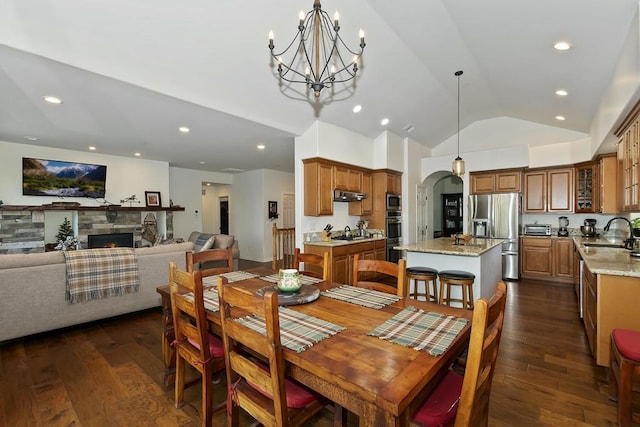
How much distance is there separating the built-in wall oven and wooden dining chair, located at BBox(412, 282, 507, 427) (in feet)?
15.3

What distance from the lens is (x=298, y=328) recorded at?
142 centimetres

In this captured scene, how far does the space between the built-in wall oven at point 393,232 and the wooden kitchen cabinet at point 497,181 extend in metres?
1.74

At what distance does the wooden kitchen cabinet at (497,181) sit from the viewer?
5953mm

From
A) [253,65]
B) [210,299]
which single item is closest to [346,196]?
[253,65]

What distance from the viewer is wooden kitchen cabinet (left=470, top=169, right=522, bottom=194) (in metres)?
5.95

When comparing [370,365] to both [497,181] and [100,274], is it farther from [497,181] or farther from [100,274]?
[497,181]

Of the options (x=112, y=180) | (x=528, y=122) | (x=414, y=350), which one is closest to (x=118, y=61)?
(x=414, y=350)

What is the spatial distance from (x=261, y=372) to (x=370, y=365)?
0.47 m

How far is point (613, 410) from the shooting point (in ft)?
6.57

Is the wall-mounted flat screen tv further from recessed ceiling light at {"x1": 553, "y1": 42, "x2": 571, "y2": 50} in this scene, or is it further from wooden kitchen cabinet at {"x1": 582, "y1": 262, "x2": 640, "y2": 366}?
wooden kitchen cabinet at {"x1": 582, "y1": 262, "x2": 640, "y2": 366}

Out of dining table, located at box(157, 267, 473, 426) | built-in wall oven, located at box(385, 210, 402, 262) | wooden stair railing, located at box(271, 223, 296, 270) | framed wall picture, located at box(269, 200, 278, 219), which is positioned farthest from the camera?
framed wall picture, located at box(269, 200, 278, 219)

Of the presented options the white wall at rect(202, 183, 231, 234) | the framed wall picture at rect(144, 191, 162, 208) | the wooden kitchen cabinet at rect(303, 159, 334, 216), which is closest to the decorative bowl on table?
the wooden kitchen cabinet at rect(303, 159, 334, 216)

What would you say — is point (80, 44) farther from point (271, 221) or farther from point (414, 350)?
point (271, 221)

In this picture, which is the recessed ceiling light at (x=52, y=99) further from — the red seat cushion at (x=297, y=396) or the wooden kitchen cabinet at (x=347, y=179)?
the red seat cushion at (x=297, y=396)
